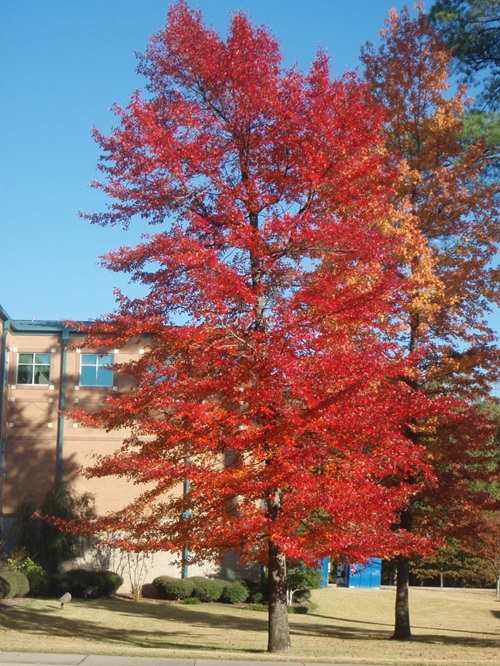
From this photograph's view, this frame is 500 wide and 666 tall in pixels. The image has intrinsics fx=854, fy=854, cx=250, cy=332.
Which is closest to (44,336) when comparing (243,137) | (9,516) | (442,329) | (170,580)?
(9,516)

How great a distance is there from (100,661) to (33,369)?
75.8 feet

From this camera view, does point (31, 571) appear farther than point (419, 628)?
Yes

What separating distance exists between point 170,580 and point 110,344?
63.2 feet

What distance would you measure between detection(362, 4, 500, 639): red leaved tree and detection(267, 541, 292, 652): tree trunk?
18.4 ft

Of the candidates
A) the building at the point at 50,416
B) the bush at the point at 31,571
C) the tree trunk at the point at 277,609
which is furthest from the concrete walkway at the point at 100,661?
the building at the point at 50,416

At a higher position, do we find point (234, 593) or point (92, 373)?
point (92, 373)

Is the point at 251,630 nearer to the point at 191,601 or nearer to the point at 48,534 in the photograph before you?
the point at 191,601

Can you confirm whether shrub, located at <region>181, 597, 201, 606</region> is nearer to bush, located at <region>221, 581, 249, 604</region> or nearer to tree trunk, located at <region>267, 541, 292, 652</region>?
bush, located at <region>221, 581, 249, 604</region>

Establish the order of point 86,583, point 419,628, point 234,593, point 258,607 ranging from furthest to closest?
point 234,593
point 258,607
point 86,583
point 419,628

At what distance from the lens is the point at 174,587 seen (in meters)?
32.4

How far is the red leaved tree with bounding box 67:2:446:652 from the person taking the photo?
1430 centimetres

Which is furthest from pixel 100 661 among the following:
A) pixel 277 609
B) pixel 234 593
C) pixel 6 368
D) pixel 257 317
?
pixel 6 368

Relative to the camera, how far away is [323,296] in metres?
15.2

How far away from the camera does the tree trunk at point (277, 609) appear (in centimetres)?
1623
